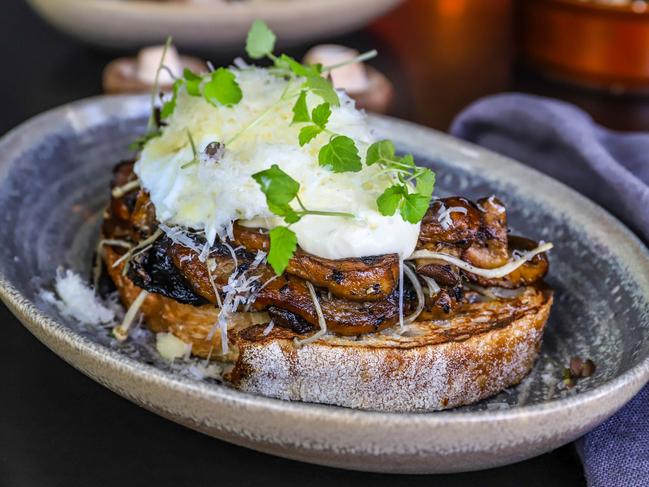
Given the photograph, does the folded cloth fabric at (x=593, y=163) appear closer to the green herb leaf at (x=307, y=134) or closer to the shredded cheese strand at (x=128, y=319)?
the green herb leaf at (x=307, y=134)

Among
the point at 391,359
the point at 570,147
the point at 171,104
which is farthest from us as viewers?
the point at 570,147

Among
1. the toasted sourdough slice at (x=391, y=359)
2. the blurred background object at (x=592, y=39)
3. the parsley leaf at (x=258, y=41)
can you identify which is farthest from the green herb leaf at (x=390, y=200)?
the blurred background object at (x=592, y=39)

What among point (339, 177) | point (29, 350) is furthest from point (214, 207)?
point (29, 350)

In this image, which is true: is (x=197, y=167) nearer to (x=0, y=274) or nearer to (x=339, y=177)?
(x=339, y=177)

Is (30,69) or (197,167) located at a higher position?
(197,167)

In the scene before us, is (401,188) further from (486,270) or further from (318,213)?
(486,270)

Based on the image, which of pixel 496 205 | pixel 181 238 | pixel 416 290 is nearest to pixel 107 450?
pixel 181 238

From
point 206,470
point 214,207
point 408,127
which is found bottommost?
point 206,470
